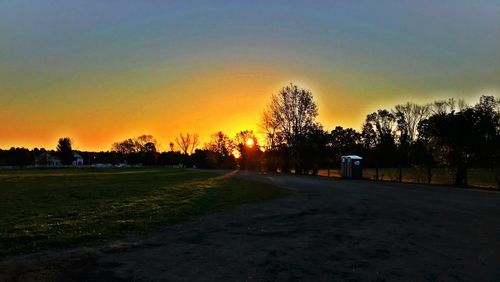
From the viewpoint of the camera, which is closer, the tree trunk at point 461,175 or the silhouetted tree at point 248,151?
the tree trunk at point 461,175

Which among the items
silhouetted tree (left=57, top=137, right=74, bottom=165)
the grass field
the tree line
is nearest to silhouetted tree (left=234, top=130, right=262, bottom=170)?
the tree line

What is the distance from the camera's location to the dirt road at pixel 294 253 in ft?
20.5

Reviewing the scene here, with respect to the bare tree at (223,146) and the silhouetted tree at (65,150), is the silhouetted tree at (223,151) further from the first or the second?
the silhouetted tree at (65,150)

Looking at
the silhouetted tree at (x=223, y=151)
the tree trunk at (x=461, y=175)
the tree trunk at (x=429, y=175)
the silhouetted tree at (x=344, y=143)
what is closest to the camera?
the tree trunk at (x=461, y=175)

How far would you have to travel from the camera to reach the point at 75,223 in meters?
11.0

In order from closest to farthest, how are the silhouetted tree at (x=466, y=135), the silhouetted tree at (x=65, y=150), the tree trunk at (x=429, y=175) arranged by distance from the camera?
the silhouetted tree at (x=466, y=135) < the tree trunk at (x=429, y=175) < the silhouetted tree at (x=65, y=150)

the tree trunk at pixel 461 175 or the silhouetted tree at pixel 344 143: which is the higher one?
the silhouetted tree at pixel 344 143

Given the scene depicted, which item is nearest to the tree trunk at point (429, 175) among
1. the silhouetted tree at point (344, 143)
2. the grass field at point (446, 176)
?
the grass field at point (446, 176)

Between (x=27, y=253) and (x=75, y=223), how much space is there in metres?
3.45

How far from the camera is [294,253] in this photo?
7.61 meters

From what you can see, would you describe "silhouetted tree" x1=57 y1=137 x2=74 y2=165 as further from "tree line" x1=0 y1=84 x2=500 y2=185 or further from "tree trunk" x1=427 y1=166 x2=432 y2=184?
"tree trunk" x1=427 y1=166 x2=432 y2=184

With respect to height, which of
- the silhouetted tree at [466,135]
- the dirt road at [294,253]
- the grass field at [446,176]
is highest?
the silhouetted tree at [466,135]

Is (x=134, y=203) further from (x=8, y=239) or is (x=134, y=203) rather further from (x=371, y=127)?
(x=371, y=127)

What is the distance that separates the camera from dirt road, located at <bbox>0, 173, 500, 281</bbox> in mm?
6246
